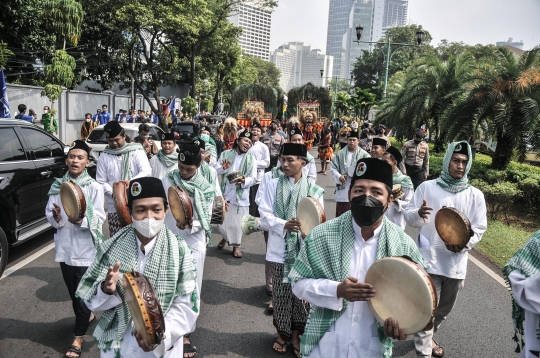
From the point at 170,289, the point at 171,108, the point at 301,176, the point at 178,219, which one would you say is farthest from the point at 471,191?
the point at 171,108

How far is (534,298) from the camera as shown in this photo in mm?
2848

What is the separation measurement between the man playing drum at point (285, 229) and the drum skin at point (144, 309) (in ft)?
7.09

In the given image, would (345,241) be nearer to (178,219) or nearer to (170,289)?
(170,289)

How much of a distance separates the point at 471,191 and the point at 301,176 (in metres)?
1.70

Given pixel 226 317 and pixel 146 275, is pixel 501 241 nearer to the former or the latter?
pixel 226 317

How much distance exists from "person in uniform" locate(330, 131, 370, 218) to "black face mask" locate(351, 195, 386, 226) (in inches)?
191

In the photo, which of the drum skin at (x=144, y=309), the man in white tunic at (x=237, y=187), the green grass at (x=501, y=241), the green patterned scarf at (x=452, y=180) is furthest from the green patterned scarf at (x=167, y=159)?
the green grass at (x=501, y=241)

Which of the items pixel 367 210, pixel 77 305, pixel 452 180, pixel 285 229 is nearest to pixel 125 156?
pixel 77 305

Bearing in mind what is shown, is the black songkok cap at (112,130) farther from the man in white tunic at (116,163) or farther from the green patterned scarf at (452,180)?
the green patterned scarf at (452,180)

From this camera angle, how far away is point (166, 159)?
669cm

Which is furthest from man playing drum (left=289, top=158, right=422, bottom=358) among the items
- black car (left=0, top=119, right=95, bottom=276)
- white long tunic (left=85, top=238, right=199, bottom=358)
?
black car (left=0, top=119, right=95, bottom=276)

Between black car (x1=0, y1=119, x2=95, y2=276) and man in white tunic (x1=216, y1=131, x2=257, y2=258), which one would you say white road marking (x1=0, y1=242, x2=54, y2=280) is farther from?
man in white tunic (x1=216, y1=131, x2=257, y2=258)

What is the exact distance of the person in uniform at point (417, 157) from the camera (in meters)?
11.2

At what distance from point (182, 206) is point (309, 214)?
1200 millimetres
